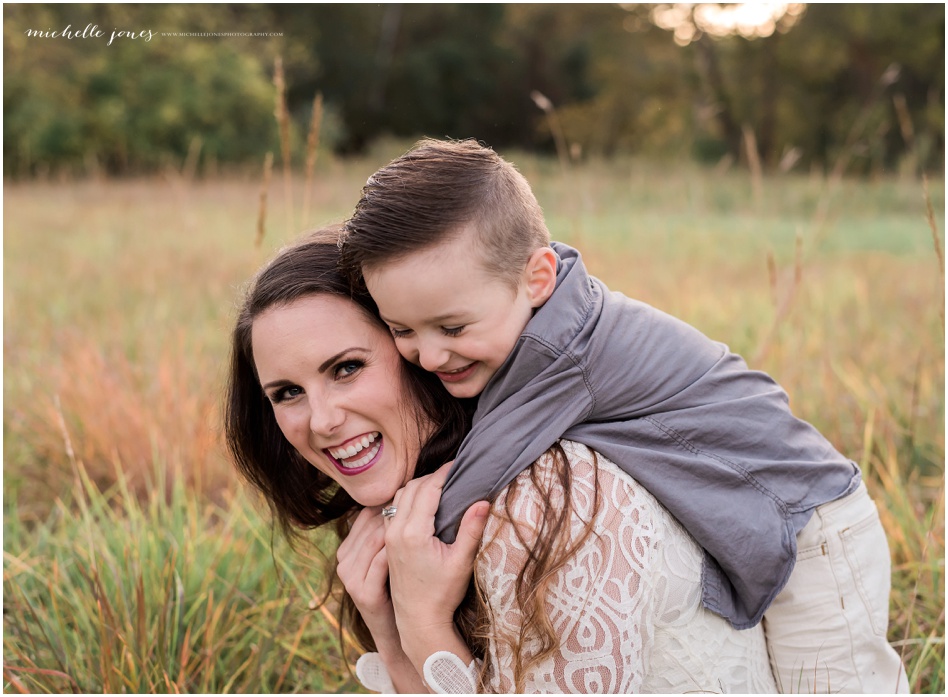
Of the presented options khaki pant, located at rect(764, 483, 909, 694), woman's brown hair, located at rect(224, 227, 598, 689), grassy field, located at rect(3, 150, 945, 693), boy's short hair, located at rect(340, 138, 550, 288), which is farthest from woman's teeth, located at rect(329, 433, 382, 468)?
khaki pant, located at rect(764, 483, 909, 694)

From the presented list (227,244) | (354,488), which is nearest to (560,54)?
(227,244)

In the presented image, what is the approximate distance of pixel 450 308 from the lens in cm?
173

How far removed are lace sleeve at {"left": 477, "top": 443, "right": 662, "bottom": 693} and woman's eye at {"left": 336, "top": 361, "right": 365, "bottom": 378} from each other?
0.45 meters

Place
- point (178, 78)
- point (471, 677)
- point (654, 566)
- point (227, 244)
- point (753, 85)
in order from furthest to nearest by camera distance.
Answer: point (753, 85) < point (178, 78) < point (227, 244) < point (471, 677) < point (654, 566)

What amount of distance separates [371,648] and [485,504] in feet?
3.03

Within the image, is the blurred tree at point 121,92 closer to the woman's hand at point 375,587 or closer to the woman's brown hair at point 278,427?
the woman's brown hair at point 278,427

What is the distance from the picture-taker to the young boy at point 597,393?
167 centimetres

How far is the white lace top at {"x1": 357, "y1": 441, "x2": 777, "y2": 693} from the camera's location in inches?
60.8

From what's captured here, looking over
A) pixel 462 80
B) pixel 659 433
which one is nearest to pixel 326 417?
pixel 659 433

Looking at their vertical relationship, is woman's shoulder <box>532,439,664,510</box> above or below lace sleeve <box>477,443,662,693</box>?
above

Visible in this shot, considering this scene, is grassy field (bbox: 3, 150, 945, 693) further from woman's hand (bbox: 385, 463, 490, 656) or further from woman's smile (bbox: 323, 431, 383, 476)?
woman's hand (bbox: 385, 463, 490, 656)

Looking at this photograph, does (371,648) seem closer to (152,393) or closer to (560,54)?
(152,393)

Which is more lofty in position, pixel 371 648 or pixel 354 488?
pixel 354 488

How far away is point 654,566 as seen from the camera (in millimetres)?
1587
